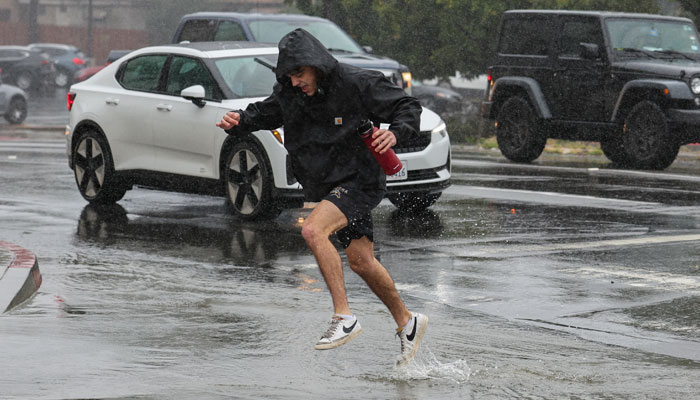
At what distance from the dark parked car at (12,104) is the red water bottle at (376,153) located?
27174 millimetres

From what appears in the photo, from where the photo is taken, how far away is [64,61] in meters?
53.2

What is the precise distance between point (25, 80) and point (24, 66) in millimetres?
627

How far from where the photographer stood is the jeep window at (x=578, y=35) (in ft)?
64.8

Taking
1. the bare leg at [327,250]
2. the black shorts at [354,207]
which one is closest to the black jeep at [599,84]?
the black shorts at [354,207]

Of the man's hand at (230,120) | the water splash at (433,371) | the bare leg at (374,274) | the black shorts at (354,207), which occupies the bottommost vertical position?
the water splash at (433,371)

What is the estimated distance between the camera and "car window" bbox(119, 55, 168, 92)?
558 inches

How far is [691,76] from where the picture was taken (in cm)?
1861

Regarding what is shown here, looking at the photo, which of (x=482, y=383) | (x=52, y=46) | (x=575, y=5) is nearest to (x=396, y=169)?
(x=482, y=383)

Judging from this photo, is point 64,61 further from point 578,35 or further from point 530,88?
point 578,35

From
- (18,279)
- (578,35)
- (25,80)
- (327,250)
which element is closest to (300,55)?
(327,250)

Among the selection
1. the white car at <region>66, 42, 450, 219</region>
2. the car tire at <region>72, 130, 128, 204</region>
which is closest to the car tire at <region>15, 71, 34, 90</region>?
the white car at <region>66, 42, 450, 219</region>

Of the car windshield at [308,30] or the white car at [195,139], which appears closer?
the white car at [195,139]

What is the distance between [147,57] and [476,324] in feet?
24.2

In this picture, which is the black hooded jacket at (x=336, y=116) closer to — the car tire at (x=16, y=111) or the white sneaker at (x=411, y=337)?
the white sneaker at (x=411, y=337)
